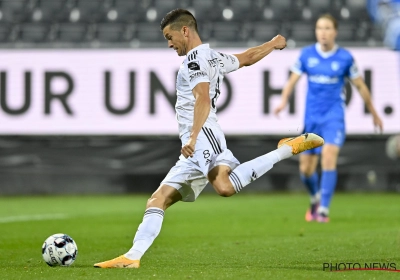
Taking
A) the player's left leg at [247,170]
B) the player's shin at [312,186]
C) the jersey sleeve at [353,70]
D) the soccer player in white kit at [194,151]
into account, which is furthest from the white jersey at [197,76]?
the player's shin at [312,186]

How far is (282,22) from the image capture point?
16.0 metres

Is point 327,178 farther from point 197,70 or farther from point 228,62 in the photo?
point 197,70

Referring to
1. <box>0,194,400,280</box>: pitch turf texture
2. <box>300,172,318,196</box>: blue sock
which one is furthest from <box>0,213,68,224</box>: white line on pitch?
<box>300,172,318,196</box>: blue sock

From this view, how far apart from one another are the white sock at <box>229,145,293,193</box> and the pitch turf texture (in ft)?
1.93

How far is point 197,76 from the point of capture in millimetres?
5691

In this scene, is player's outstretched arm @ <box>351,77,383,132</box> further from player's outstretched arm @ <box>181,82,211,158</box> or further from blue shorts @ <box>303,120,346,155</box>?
player's outstretched arm @ <box>181,82,211,158</box>

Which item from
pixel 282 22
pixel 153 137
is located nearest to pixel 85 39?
pixel 153 137

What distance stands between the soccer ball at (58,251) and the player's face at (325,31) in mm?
5143

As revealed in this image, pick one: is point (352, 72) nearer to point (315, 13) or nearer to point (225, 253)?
point (225, 253)

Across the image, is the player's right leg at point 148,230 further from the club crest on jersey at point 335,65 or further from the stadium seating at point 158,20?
the stadium seating at point 158,20

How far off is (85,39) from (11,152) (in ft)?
8.56

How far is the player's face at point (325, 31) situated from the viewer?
32.8ft

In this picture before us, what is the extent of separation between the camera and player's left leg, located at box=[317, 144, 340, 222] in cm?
992

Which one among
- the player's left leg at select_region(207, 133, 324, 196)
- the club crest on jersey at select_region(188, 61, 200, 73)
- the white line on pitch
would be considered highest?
the club crest on jersey at select_region(188, 61, 200, 73)
